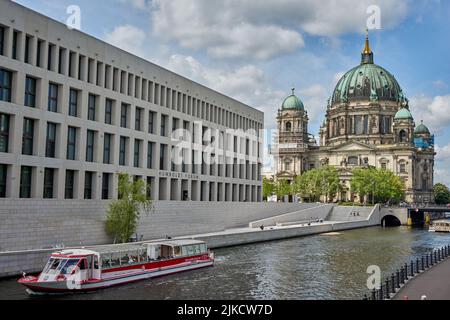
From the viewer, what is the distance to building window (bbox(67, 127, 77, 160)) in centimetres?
5269

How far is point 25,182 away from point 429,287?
35.3m

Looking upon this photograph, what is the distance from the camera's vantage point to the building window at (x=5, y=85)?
4517cm

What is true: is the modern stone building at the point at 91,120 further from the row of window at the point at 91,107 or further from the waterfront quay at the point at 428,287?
the waterfront quay at the point at 428,287

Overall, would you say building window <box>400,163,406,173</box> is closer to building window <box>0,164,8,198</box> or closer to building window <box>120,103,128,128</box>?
building window <box>120,103,128,128</box>

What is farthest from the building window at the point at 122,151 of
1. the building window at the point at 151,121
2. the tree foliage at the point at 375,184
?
the tree foliage at the point at 375,184

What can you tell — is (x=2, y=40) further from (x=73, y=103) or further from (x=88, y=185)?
(x=88, y=185)

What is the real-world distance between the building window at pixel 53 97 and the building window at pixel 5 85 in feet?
15.0

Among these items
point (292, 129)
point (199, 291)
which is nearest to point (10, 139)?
point (199, 291)

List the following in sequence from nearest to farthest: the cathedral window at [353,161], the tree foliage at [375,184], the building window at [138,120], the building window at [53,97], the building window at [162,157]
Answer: the building window at [53,97] < the building window at [138,120] < the building window at [162,157] < the tree foliage at [375,184] < the cathedral window at [353,161]

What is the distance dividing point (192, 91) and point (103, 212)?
90.5 ft

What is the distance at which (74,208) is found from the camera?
48594 millimetres

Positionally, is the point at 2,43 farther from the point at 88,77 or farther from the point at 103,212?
the point at 103,212

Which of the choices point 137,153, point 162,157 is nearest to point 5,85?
point 137,153

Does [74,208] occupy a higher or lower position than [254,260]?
higher
